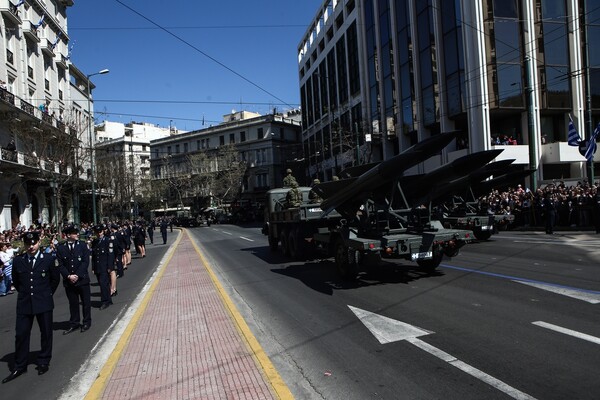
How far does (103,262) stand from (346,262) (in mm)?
5038

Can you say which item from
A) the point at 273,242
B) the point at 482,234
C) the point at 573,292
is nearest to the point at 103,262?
the point at 573,292

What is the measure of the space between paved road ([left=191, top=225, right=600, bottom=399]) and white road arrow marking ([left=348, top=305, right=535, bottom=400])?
0.05ft

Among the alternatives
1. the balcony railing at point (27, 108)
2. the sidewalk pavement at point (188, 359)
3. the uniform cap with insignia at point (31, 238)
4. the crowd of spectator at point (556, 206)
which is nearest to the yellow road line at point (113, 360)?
the sidewalk pavement at point (188, 359)

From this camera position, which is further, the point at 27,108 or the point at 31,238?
the point at 27,108

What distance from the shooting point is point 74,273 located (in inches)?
281

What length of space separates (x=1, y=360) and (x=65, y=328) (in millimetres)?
1450

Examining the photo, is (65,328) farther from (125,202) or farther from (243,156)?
(243,156)

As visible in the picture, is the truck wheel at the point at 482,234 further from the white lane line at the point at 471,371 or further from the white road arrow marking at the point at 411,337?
the white lane line at the point at 471,371

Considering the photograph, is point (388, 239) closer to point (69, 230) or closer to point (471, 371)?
point (471, 371)

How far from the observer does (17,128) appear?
28.0 metres

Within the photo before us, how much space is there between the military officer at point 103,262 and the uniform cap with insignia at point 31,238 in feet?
12.0

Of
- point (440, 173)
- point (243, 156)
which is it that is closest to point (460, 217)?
point (440, 173)

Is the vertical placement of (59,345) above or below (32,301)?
below

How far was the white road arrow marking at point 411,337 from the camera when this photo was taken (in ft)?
13.5
